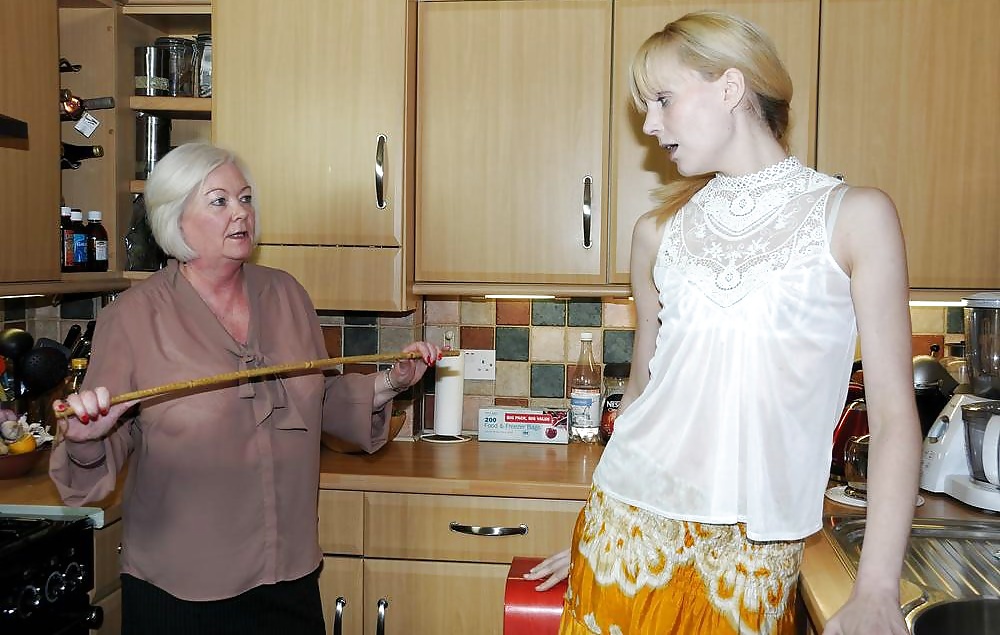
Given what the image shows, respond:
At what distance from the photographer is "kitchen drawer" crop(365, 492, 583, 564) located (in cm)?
228

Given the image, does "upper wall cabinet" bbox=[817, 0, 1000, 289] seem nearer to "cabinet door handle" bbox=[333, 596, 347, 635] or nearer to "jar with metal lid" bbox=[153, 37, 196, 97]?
"cabinet door handle" bbox=[333, 596, 347, 635]

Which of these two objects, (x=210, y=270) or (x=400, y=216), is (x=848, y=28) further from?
(x=210, y=270)

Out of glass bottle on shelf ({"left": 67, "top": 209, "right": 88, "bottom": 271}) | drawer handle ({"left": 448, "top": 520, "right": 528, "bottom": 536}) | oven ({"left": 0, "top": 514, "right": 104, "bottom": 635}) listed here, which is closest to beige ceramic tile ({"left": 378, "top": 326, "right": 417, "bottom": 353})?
drawer handle ({"left": 448, "top": 520, "right": 528, "bottom": 536})

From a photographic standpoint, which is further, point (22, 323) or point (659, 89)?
point (22, 323)

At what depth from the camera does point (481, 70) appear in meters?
2.50

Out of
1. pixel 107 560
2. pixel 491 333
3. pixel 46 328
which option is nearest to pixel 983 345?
pixel 491 333

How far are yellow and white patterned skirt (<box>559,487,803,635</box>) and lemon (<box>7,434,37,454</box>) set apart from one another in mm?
1439

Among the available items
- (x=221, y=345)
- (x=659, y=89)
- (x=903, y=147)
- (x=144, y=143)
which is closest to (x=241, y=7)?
(x=144, y=143)

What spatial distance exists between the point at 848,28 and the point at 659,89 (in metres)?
1.32

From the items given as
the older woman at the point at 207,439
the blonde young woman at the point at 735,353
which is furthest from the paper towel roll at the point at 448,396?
the blonde young woman at the point at 735,353

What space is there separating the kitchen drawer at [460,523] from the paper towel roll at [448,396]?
0.49 m

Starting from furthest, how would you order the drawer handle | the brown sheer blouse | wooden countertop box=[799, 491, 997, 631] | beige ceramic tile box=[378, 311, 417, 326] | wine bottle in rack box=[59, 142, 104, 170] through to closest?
beige ceramic tile box=[378, 311, 417, 326]
wine bottle in rack box=[59, 142, 104, 170]
the drawer handle
the brown sheer blouse
wooden countertop box=[799, 491, 997, 631]

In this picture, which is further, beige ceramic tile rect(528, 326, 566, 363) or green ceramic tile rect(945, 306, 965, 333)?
beige ceramic tile rect(528, 326, 566, 363)

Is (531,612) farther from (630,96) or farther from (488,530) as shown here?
(630,96)
